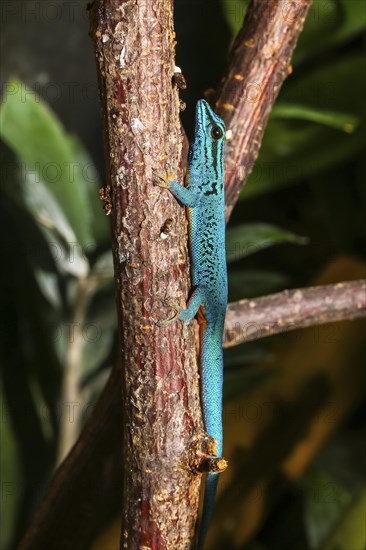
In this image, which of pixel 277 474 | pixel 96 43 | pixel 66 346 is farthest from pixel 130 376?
pixel 277 474

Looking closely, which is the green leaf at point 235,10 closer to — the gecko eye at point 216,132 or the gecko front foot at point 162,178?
the gecko eye at point 216,132

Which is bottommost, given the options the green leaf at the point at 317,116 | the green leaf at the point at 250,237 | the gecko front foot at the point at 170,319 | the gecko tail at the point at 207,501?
the gecko tail at the point at 207,501

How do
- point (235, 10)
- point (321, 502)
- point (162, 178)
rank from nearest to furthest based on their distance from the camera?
point (162, 178)
point (235, 10)
point (321, 502)

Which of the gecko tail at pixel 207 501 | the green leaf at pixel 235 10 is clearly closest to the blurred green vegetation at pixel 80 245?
the green leaf at pixel 235 10

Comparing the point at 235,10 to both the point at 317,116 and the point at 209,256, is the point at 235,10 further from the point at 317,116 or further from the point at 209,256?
the point at 209,256

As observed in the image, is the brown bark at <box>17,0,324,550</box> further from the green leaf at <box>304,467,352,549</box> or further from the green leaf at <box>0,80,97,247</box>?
the green leaf at <box>304,467,352,549</box>

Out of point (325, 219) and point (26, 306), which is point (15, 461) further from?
point (325, 219)

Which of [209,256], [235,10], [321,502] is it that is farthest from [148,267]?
[321,502]
